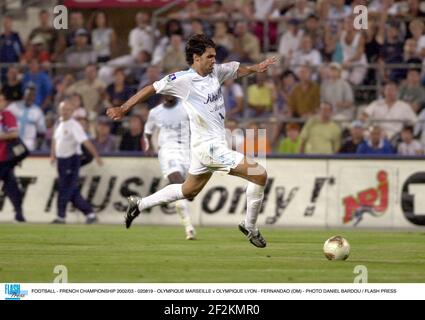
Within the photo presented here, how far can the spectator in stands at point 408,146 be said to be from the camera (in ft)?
81.9

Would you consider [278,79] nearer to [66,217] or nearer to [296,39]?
[296,39]

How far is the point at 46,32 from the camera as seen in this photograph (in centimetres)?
2880

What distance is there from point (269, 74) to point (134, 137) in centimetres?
326

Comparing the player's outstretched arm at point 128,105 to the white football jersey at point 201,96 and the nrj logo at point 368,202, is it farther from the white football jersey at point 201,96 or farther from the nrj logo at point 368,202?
the nrj logo at point 368,202

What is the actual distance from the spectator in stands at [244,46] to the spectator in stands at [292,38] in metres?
0.59

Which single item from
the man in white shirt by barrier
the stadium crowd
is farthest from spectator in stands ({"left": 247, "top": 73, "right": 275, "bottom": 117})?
the man in white shirt by barrier

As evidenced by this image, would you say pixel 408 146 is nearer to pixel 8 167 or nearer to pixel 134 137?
pixel 134 137

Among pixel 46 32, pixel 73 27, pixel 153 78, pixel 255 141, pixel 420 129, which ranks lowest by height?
pixel 255 141

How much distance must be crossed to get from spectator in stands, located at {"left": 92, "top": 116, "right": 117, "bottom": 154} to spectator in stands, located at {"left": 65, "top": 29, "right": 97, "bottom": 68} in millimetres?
2302

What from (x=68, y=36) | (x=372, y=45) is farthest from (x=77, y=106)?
(x=372, y=45)

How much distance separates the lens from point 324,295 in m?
12.4

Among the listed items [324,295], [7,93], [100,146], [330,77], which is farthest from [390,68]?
[324,295]

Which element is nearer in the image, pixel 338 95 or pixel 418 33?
pixel 338 95
